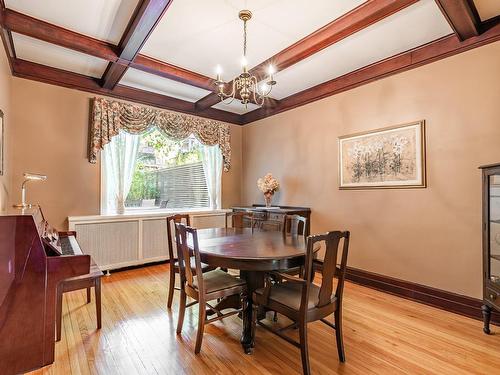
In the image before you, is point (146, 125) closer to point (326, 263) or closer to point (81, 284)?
point (81, 284)

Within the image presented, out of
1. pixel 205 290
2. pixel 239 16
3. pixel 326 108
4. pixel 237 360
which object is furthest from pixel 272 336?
pixel 326 108

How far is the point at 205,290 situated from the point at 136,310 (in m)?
1.12

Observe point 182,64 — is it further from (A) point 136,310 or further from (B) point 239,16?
(A) point 136,310

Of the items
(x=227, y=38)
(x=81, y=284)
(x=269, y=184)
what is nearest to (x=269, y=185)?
(x=269, y=184)

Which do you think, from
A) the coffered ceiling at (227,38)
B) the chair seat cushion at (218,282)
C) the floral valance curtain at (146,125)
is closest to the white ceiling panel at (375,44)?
the coffered ceiling at (227,38)

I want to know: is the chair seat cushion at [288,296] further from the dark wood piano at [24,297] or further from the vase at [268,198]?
the vase at [268,198]

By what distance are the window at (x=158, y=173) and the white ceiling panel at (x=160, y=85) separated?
673 mm

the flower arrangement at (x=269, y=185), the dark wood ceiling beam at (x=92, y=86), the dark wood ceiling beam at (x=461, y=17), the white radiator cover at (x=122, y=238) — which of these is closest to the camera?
the dark wood ceiling beam at (x=461, y=17)

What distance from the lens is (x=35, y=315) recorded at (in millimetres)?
1514

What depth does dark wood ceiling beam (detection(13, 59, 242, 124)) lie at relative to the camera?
10.7 feet

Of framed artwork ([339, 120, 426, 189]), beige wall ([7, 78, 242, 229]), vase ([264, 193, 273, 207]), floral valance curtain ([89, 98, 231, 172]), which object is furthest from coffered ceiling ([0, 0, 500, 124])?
vase ([264, 193, 273, 207])

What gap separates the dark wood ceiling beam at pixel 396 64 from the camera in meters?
2.52

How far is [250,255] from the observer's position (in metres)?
1.90

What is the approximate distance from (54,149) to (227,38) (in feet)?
8.74
